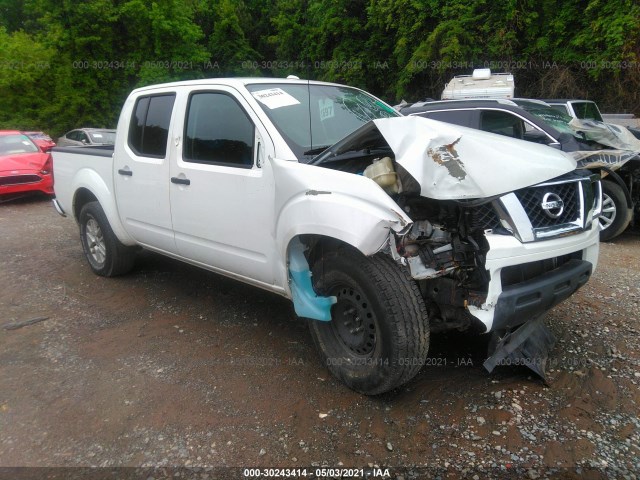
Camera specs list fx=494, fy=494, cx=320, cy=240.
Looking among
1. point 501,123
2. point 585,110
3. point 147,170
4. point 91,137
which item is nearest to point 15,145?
point 91,137

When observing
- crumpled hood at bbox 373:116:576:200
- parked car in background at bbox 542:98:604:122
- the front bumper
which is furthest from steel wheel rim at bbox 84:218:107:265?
parked car in background at bbox 542:98:604:122

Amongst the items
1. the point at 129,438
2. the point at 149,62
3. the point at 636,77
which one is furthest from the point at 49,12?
the point at 129,438

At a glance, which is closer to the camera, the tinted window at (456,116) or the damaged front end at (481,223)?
the damaged front end at (481,223)

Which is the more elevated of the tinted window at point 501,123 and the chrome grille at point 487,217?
the tinted window at point 501,123

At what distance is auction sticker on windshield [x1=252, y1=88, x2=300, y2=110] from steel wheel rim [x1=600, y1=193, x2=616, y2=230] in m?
4.66

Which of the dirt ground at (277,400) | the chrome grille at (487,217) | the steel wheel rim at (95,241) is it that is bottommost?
the dirt ground at (277,400)

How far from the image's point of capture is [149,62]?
2347 cm

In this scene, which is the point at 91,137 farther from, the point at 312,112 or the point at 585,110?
the point at 585,110

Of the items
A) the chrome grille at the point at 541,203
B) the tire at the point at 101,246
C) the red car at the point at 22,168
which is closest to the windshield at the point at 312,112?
the chrome grille at the point at 541,203

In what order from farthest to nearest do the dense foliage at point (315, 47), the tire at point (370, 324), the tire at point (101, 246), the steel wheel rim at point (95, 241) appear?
1. the dense foliage at point (315, 47)
2. the steel wheel rim at point (95, 241)
3. the tire at point (101, 246)
4. the tire at point (370, 324)

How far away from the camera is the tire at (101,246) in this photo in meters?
5.07

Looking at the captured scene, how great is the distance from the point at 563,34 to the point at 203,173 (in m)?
15.0

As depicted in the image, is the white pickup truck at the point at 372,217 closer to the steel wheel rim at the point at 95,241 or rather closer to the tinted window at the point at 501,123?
the steel wheel rim at the point at 95,241

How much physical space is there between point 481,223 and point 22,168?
10.4 metres
